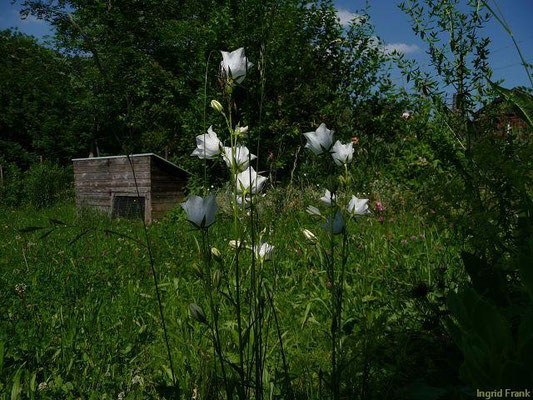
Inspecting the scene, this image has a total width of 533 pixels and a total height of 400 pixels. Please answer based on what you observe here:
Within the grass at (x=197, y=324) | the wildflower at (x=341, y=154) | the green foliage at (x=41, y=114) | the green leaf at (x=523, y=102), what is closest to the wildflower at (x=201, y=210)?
the grass at (x=197, y=324)

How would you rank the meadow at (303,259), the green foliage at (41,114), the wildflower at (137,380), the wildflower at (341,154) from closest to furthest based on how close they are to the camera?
the meadow at (303,259), the wildflower at (341,154), the wildflower at (137,380), the green foliage at (41,114)

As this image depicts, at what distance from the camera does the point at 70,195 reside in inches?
560

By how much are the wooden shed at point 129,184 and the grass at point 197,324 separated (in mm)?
4104

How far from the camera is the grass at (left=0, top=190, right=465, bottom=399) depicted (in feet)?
4.59

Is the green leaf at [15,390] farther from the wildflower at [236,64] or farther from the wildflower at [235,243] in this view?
the wildflower at [236,64]

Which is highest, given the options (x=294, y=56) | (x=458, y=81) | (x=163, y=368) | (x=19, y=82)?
(x=19, y=82)

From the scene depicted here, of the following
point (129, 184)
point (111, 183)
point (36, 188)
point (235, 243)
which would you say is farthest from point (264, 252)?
point (36, 188)

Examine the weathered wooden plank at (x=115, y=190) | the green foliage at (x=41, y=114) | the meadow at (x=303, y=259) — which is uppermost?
the green foliage at (x=41, y=114)

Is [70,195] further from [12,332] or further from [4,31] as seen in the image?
[4,31]

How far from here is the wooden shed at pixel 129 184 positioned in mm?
7777

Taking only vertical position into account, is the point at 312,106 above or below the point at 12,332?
above

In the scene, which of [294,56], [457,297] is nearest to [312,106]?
[294,56]

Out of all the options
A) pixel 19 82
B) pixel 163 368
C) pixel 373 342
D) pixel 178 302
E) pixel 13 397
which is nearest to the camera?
pixel 373 342

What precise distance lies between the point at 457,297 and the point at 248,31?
29.2ft
